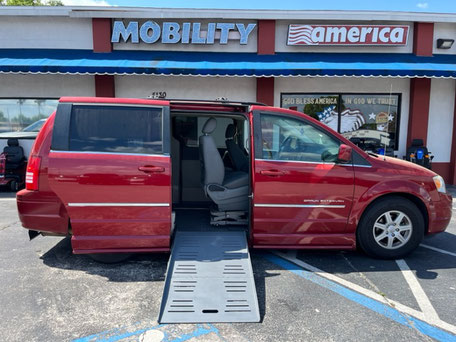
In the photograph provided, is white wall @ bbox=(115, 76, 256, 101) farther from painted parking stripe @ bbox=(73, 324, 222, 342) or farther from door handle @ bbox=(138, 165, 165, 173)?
painted parking stripe @ bbox=(73, 324, 222, 342)

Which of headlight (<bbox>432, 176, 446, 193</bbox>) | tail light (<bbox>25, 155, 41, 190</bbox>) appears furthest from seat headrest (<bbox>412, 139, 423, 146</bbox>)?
tail light (<bbox>25, 155, 41, 190</bbox>)

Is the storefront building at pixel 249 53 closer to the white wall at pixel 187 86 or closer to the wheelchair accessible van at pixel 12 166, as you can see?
the white wall at pixel 187 86

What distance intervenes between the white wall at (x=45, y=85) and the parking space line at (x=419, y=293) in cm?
888

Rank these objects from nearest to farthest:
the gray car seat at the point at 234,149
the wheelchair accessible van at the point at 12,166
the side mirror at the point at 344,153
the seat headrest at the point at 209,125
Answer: the side mirror at the point at 344,153 → the seat headrest at the point at 209,125 → the gray car seat at the point at 234,149 → the wheelchair accessible van at the point at 12,166

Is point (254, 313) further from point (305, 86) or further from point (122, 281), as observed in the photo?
point (305, 86)

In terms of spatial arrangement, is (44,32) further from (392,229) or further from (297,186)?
(392,229)

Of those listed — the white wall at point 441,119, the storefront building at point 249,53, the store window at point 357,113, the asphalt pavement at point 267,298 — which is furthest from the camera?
the store window at point 357,113

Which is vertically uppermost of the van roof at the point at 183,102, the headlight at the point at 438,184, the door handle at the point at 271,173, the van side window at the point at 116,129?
the van roof at the point at 183,102

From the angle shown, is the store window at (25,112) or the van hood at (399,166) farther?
the store window at (25,112)

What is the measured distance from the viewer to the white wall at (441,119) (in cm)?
983

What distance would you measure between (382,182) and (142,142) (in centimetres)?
281

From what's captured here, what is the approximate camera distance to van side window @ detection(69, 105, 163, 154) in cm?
373

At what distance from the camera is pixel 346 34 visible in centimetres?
963

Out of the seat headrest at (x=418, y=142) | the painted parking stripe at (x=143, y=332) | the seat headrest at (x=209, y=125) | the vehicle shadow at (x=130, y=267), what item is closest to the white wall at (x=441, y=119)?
the seat headrest at (x=418, y=142)
